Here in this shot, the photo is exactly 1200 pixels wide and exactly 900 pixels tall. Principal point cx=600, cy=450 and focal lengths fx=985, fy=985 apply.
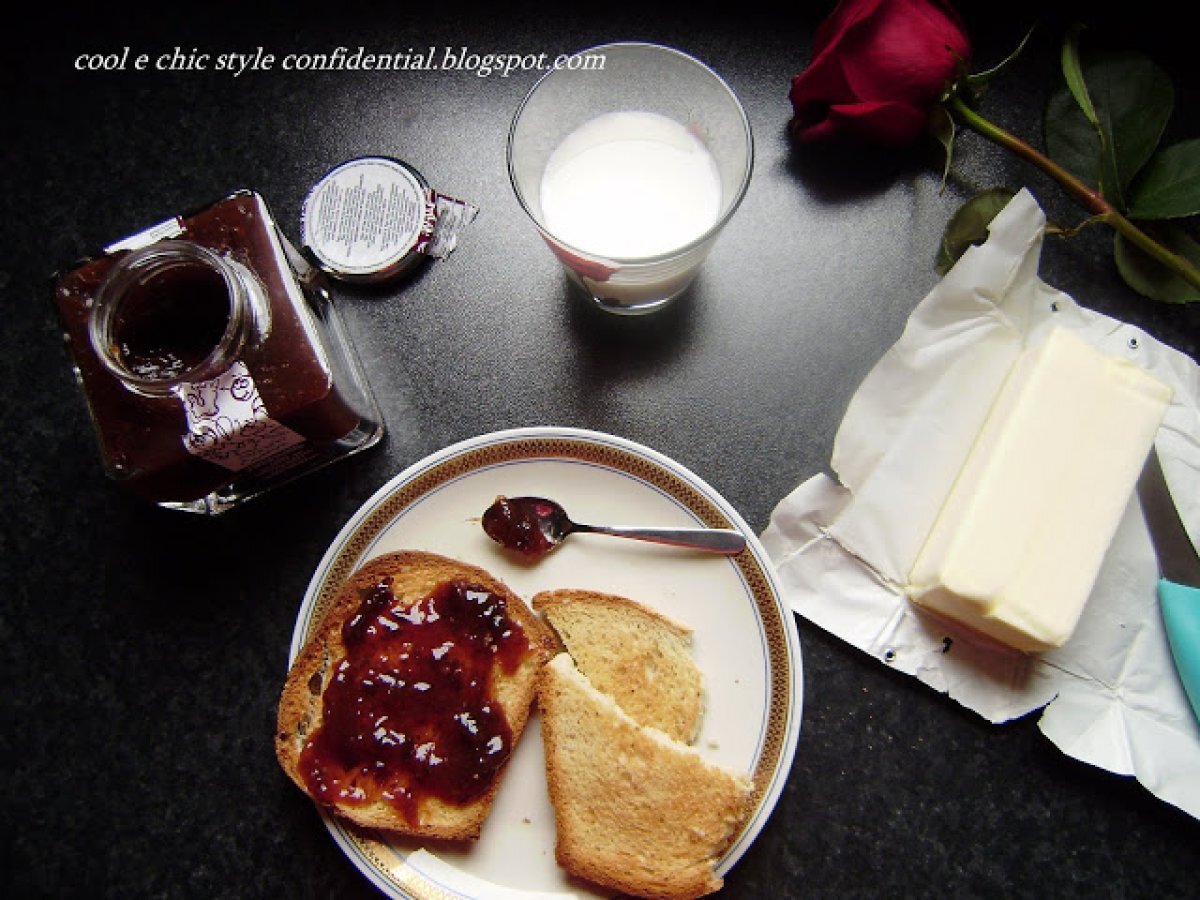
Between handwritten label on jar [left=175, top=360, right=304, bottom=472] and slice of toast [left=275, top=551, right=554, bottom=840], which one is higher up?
handwritten label on jar [left=175, top=360, right=304, bottom=472]

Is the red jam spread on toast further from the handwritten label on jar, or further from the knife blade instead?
the knife blade

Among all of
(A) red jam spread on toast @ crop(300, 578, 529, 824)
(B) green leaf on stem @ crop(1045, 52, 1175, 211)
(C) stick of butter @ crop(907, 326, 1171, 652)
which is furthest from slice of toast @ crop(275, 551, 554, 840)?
(B) green leaf on stem @ crop(1045, 52, 1175, 211)

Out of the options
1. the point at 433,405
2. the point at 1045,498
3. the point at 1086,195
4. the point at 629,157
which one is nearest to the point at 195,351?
the point at 433,405

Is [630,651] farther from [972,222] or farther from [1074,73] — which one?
[1074,73]

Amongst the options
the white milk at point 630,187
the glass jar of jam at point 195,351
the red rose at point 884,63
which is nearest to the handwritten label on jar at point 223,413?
the glass jar of jam at point 195,351

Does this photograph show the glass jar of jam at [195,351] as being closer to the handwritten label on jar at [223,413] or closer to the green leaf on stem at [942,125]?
the handwritten label on jar at [223,413]

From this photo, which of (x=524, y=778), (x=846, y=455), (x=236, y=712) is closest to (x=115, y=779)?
(x=236, y=712)
